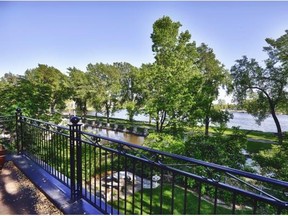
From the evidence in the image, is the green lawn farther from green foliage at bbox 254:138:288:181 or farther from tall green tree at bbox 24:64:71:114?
tall green tree at bbox 24:64:71:114

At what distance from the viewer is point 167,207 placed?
873 cm

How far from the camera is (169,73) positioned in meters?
13.2

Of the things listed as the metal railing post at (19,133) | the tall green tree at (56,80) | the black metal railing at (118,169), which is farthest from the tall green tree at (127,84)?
the metal railing post at (19,133)

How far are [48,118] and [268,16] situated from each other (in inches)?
362

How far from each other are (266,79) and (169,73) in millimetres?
10312

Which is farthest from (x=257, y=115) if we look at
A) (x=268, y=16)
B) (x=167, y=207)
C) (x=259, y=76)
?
(x=167, y=207)

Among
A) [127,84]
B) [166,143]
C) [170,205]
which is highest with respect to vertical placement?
[127,84]

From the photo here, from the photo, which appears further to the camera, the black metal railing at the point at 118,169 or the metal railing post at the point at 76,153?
the metal railing post at the point at 76,153

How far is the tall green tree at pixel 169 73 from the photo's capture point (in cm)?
1291

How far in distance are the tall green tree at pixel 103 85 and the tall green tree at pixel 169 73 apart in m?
20.8

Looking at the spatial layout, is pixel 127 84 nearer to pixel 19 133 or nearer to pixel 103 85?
pixel 103 85

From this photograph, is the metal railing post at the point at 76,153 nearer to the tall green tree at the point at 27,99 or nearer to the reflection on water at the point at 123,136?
the tall green tree at the point at 27,99

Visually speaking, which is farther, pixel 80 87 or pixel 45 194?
pixel 80 87

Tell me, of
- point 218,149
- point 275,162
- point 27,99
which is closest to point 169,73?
point 218,149
